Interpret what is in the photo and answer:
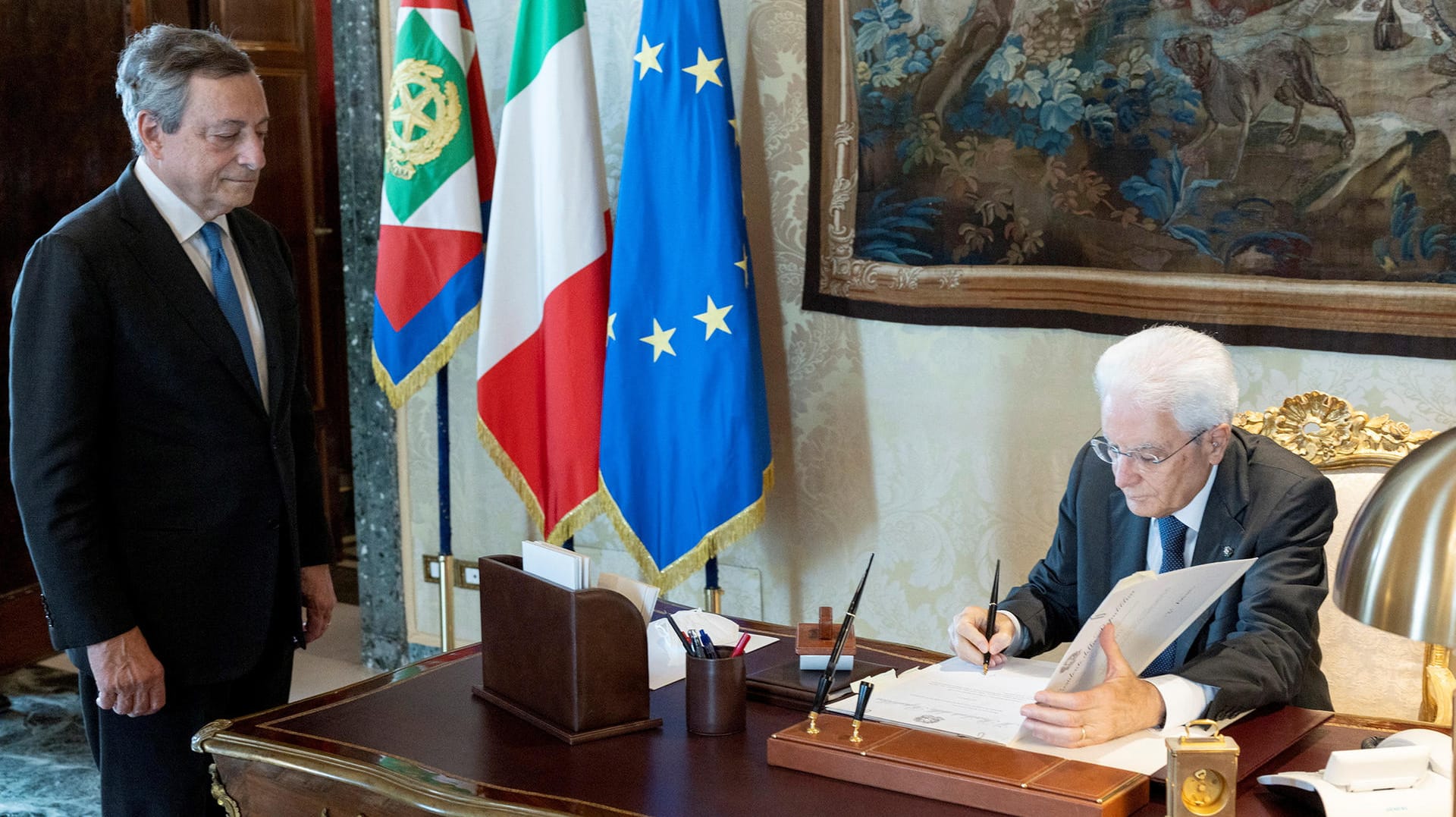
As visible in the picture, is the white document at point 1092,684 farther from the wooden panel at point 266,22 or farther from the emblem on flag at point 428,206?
the wooden panel at point 266,22

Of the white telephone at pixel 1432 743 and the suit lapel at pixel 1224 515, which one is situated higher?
the suit lapel at pixel 1224 515

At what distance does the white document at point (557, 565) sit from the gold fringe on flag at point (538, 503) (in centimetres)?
169

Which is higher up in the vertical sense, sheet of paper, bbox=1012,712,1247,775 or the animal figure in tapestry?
the animal figure in tapestry

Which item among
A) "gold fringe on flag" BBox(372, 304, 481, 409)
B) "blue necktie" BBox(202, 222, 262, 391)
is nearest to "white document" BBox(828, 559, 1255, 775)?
"blue necktie" BBox(202, 222, 262, 391)

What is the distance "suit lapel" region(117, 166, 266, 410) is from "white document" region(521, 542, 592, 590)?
2.39ft

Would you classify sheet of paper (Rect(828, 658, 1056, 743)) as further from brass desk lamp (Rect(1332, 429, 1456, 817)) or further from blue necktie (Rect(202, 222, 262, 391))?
blue necktie (Rect(202, 222, 262, 391))

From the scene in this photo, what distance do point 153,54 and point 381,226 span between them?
1.48 meters

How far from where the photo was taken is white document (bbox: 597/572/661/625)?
1.76 m

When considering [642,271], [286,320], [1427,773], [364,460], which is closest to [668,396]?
[642,271]

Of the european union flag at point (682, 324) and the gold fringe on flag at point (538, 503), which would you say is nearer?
the european union flag at point (682, 324)

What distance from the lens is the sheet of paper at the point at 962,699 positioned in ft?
5.20

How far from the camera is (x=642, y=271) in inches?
132

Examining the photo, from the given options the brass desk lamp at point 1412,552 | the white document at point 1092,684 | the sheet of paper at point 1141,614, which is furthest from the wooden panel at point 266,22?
the brass desk lamp at point 1412,552

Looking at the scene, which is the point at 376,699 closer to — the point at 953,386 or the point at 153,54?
the point at 153,54
